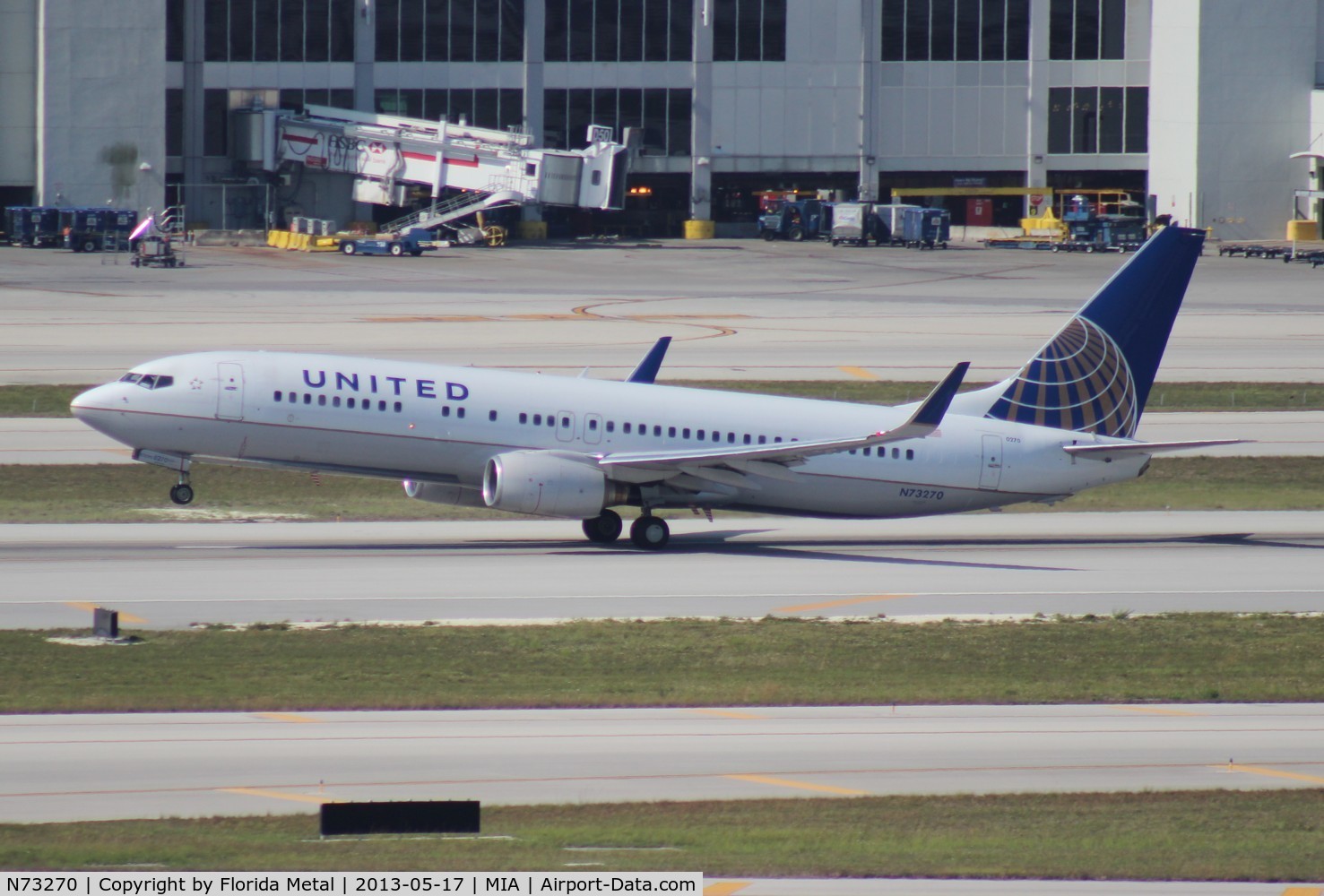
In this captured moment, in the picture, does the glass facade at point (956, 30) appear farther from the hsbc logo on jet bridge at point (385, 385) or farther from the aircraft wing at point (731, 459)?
the hsbc logo on jet bridge at point (385, 385)

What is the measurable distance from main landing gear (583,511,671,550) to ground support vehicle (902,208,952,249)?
315 feet

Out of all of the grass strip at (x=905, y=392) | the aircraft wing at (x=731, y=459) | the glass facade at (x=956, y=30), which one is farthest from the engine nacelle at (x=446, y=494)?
the glass facade at (x=956, y=30)

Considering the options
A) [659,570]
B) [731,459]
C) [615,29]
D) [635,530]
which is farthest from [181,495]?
[615,29]

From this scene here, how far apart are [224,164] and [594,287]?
43.5 meters

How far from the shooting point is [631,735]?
2289cm

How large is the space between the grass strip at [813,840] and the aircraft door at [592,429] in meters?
18.6

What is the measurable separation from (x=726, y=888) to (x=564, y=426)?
2216cm

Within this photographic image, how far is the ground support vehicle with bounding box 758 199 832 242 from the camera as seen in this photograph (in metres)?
138

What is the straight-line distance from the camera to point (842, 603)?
107 ft

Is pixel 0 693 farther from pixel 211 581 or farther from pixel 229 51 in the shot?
pixel 229 51

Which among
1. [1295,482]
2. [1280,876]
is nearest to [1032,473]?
[1295,482]

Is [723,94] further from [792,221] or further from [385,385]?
[385,385]

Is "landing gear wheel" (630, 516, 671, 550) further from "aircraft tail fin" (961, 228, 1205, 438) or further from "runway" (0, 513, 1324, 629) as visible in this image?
"aircraft tail fin" (961, 228, 1205, 438)

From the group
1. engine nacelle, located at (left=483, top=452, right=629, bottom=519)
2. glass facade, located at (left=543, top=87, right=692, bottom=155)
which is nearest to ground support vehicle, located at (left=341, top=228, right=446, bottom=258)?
glass facade, located at (left=543, top=87, right=692, bottom=155)
